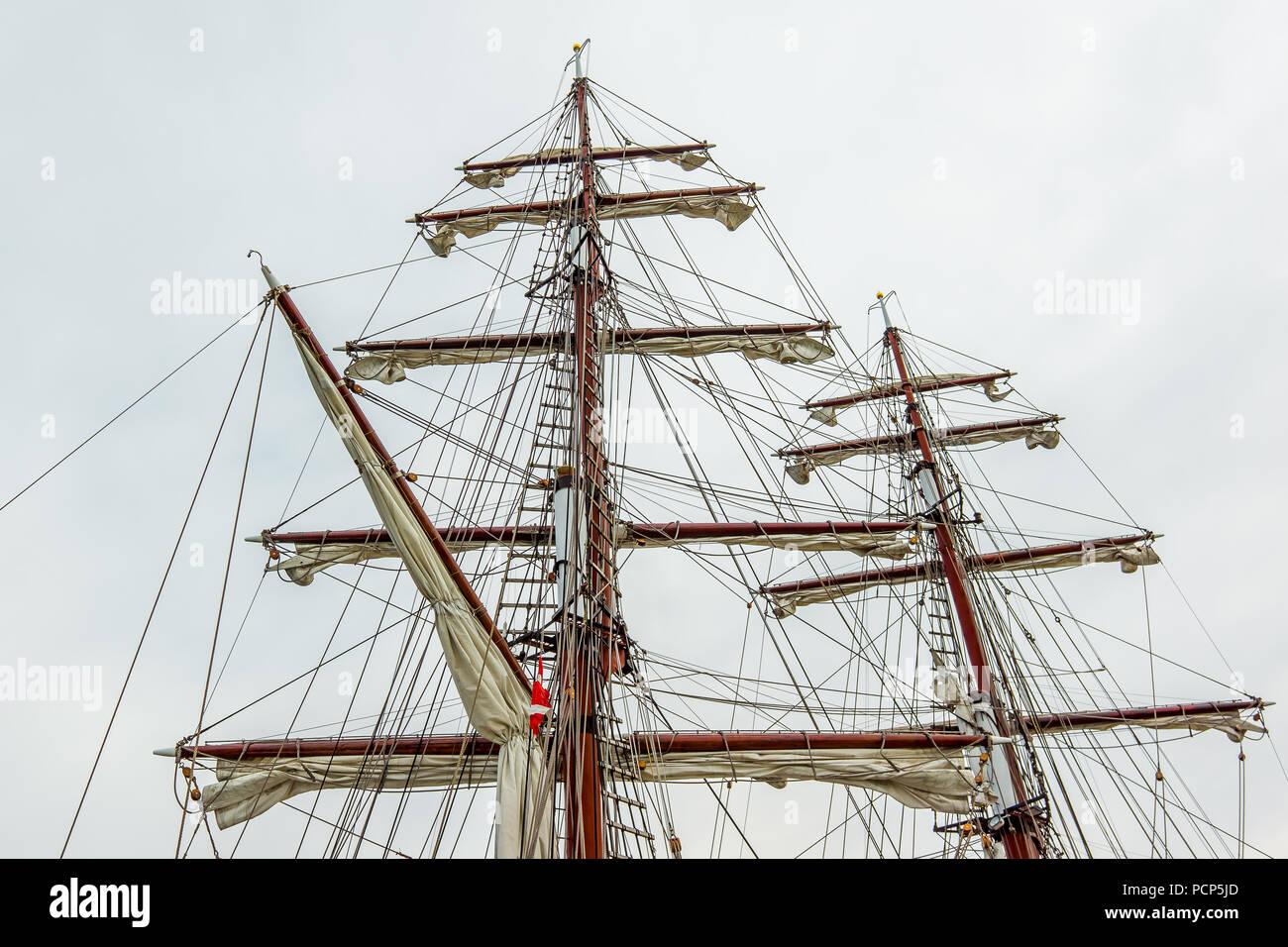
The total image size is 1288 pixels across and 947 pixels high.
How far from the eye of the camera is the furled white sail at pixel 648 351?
13578mm

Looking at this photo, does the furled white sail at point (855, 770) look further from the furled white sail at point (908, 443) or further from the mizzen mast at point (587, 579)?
the furled white sail at point (908, 443)

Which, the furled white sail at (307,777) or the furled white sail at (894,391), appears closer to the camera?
the furled white sail at (307,777)

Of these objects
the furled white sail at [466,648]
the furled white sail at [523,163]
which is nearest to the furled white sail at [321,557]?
the furled white sail at [466,648]

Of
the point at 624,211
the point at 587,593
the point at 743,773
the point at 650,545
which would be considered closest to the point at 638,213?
the point at 624,211

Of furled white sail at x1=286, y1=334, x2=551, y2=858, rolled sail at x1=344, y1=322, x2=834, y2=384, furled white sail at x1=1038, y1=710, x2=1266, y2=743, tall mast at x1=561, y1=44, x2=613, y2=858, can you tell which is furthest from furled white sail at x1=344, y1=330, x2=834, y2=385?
furled white sail at x1=1038, y1=710, x2=1266, y2=743

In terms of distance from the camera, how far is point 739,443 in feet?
40.1

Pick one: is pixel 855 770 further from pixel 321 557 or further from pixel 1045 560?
pixel 1045 560

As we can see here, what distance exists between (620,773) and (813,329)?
848cm

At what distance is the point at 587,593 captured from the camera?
8820 millimetres

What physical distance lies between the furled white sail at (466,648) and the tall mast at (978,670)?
7147mm

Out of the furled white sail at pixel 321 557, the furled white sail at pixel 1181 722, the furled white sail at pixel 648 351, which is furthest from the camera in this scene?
the furled white sail at pixel 1181 722
